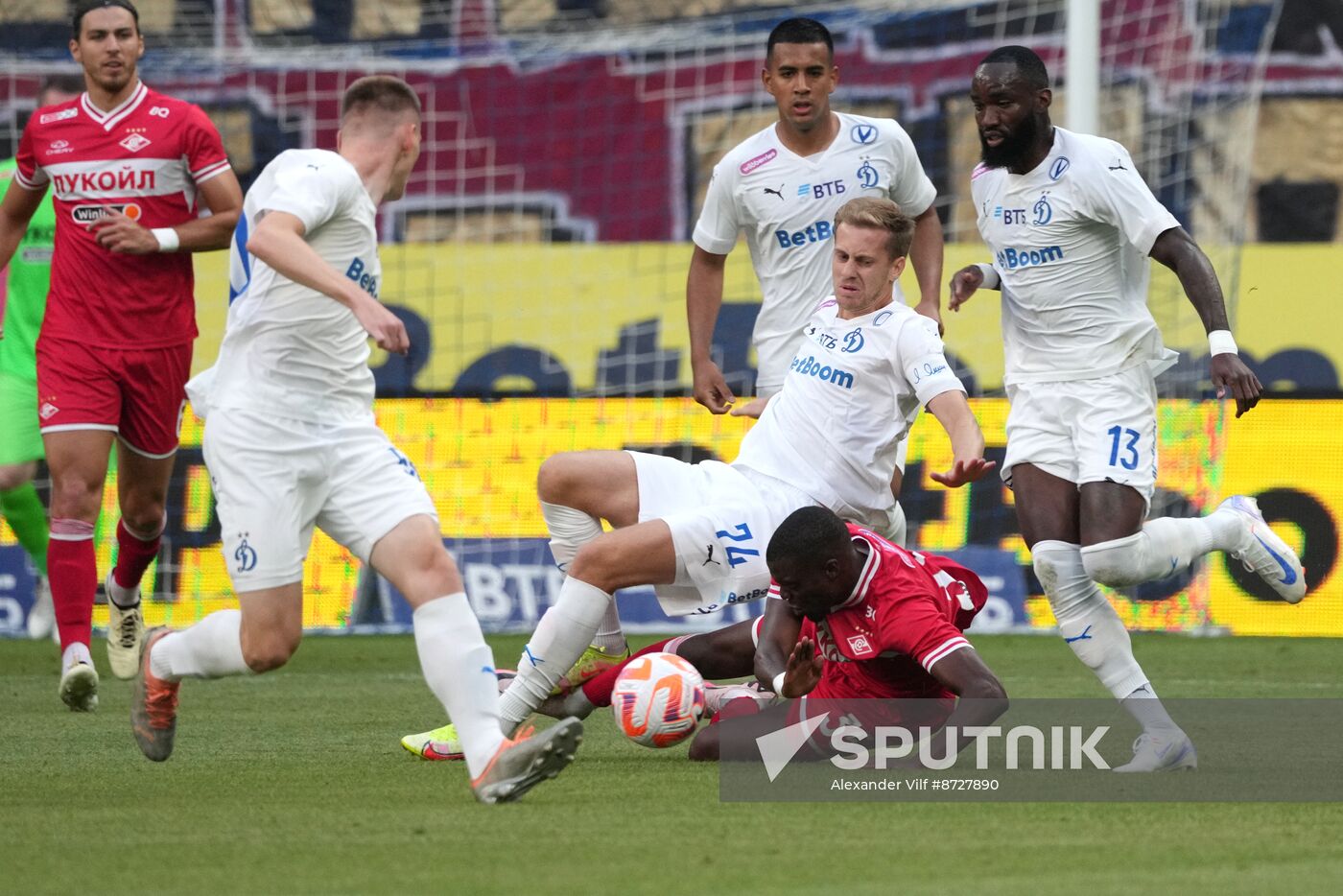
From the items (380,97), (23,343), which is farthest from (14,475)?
(380,97)

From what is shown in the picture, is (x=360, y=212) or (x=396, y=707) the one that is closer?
(x=360, y=212)

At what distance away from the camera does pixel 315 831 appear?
14.9ft

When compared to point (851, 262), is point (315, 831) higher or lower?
lower

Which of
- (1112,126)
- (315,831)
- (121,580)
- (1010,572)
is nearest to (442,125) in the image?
(1112,126)

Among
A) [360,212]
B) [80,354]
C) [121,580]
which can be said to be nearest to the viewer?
[360,212]

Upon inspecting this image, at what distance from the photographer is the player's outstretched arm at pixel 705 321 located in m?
7.28

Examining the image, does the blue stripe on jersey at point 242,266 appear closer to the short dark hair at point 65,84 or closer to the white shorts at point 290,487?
the white shorts at point 290,487

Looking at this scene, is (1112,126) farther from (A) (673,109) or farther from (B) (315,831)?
(B) (315,831)

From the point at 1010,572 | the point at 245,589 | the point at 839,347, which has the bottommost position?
the point at 1010,572

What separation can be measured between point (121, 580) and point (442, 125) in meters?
10.1

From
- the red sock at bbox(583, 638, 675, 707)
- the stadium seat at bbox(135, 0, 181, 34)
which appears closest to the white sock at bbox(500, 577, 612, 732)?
the red sock at bbox(583, 638, 675, 707)

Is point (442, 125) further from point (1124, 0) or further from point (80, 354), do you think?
point (80, 354)

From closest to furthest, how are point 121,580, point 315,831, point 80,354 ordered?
point 315,831 → point 80,354 → point 121,580

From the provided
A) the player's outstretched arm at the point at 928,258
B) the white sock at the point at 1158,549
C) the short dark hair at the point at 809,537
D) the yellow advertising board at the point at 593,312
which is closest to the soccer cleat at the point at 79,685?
the short dark hair at the point at 809,537
